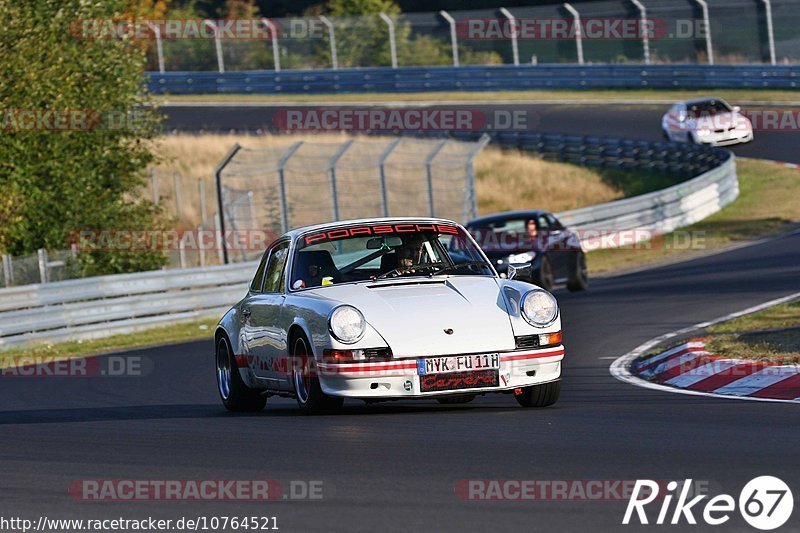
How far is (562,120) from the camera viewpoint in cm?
4656

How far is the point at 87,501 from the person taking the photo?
6684 millimetres

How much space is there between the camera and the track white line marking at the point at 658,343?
1049cm

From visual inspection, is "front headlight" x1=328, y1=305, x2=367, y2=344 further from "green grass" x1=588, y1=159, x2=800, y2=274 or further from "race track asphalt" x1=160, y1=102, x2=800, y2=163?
"race track asphalt" x1=160, y1=102, x2=800, y2=163

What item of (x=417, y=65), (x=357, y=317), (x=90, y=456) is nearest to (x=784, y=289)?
(x=357, y=317)

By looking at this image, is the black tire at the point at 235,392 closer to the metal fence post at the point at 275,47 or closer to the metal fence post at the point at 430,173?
the metal fence post at the point at 430,173

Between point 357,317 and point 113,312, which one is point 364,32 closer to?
point 113,312

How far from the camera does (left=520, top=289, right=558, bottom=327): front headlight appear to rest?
9.36 metres

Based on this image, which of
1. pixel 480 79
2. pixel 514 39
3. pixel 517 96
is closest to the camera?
pixel 517 96

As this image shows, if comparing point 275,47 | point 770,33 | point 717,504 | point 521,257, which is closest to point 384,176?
point 521,257

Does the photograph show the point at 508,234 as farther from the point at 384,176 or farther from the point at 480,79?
the point at 480,79

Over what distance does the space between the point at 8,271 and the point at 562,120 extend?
27.5 meters

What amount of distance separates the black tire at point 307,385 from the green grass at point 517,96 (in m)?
35.9

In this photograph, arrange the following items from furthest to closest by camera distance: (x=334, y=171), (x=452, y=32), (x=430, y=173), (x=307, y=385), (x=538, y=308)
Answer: (x=452, y=32), (x=430, y=173), (x=334, y=171), (x=307, y=385), (x=538, y=308)

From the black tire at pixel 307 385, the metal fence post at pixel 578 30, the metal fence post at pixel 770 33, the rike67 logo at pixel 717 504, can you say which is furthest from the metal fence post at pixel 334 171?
the metal fence post at pixel 770 33
